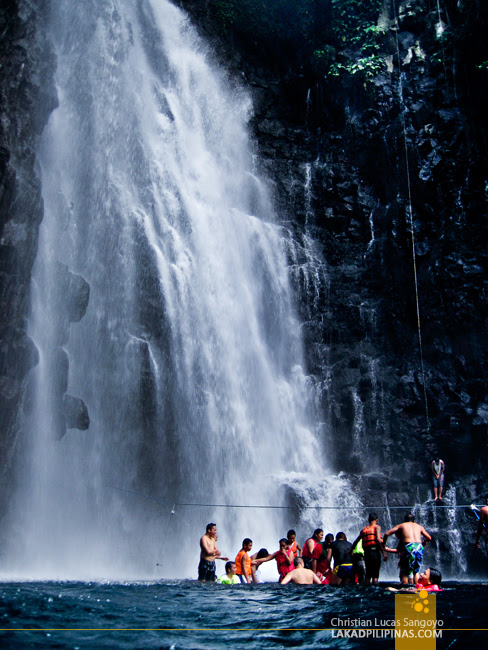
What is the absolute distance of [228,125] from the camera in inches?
971

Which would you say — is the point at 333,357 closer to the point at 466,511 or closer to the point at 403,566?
the point at 466,511

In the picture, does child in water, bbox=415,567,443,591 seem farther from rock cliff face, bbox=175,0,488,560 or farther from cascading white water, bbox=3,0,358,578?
rock cliff face, bbox=175,0,488,560

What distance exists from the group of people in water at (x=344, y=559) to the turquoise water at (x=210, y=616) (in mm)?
610

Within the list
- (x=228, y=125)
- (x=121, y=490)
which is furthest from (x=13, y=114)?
(x=121, y=490)

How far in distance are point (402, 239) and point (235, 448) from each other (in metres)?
10.1

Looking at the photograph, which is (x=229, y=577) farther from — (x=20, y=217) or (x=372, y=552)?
(x=20, y=217)

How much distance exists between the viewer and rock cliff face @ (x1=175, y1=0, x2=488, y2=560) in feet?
67.6

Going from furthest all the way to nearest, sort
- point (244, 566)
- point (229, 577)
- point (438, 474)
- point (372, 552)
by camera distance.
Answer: point (438, 474)
point (244, 566)
point (229, 577)
point (372, 552)

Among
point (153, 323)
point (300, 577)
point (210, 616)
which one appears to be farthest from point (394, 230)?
point (210, 616)

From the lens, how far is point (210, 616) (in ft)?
23.2

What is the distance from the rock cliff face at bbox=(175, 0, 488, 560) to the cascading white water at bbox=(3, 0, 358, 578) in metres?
1.36

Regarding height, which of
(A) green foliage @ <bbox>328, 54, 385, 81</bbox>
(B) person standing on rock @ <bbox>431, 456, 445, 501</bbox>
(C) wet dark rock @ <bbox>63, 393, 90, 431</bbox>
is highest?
(A) green foliage @ <bbox>328, 54, 385, 81</bbox>

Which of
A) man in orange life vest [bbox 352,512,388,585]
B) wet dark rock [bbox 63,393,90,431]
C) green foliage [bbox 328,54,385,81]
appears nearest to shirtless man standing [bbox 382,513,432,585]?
man in orange life vest [bbox 352,512,388,585]

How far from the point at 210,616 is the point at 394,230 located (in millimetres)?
18197
